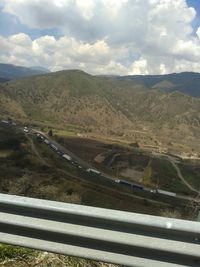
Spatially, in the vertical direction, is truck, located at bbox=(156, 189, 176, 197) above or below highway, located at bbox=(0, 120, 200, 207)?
below

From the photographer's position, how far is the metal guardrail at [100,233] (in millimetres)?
2781

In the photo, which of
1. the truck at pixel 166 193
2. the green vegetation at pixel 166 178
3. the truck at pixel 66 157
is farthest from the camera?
the truck at pixel 66 157

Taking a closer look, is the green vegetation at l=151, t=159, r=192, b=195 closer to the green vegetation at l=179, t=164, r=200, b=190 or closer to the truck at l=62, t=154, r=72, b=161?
the green vegetation at l=179, t=164, r=200, b=190

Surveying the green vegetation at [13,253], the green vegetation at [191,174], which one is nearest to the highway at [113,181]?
the green vegetation at [191,174]

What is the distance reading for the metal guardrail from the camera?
9.12 ft

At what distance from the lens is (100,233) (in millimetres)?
2941

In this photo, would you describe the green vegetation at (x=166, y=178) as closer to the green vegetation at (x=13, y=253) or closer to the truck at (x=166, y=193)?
the truck at (x=166, y=193)

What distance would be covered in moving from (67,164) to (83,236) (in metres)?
90.6

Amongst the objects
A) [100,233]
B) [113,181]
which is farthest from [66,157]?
[100,233]

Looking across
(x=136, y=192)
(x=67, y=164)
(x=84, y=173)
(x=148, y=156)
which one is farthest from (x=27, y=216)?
(x=148, y=156)

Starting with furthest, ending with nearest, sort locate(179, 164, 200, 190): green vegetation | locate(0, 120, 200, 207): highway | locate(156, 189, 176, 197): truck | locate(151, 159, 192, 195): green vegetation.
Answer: locate(179, 164, 200, 190): green vegetation
locate(151, 159, 192, 195): green vegetation
locate(156, 189, 176, 197): truck
locate(0, 120, 200, 207): highway

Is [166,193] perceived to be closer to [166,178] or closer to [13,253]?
[166,178]

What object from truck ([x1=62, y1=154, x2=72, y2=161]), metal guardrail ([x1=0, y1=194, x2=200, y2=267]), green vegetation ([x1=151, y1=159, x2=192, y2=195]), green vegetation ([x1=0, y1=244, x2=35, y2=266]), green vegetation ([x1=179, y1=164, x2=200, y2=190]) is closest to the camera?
metal guardrail ([x1=0, y1=194, x2=200, y2=267])

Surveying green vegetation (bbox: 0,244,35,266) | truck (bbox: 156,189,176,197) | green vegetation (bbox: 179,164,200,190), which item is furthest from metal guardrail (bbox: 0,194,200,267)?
green vegetation (bbox: 179,164,200,190)
